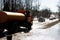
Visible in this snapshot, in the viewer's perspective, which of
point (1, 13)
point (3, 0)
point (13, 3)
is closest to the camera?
point (1, 13)

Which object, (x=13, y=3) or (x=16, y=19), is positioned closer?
(x=16, y=19)

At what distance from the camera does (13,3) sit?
3594cm

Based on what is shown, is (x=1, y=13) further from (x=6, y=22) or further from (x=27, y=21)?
(x=27, y=21)

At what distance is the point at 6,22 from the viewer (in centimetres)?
1650

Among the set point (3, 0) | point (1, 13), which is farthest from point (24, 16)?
point (3, 0)

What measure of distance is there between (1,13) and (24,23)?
5.73m

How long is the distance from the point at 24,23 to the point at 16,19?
7.56 ft

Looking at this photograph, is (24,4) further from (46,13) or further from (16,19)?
(46,13)

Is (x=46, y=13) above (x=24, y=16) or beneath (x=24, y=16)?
beneath

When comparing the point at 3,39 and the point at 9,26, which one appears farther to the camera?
the point at 9,26

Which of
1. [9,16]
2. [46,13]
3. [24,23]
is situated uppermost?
[9,16]

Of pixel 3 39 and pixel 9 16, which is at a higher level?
pixel 9 16

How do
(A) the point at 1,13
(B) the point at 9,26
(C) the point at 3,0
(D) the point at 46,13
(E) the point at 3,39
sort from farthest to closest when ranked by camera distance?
(D) the point at 46,13 < (C) the point at 3,0 < (B) the point at 9,26 < (A) the point at 1,13 < (E) the point at 3,39

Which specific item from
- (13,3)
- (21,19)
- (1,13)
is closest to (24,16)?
(21,19)
